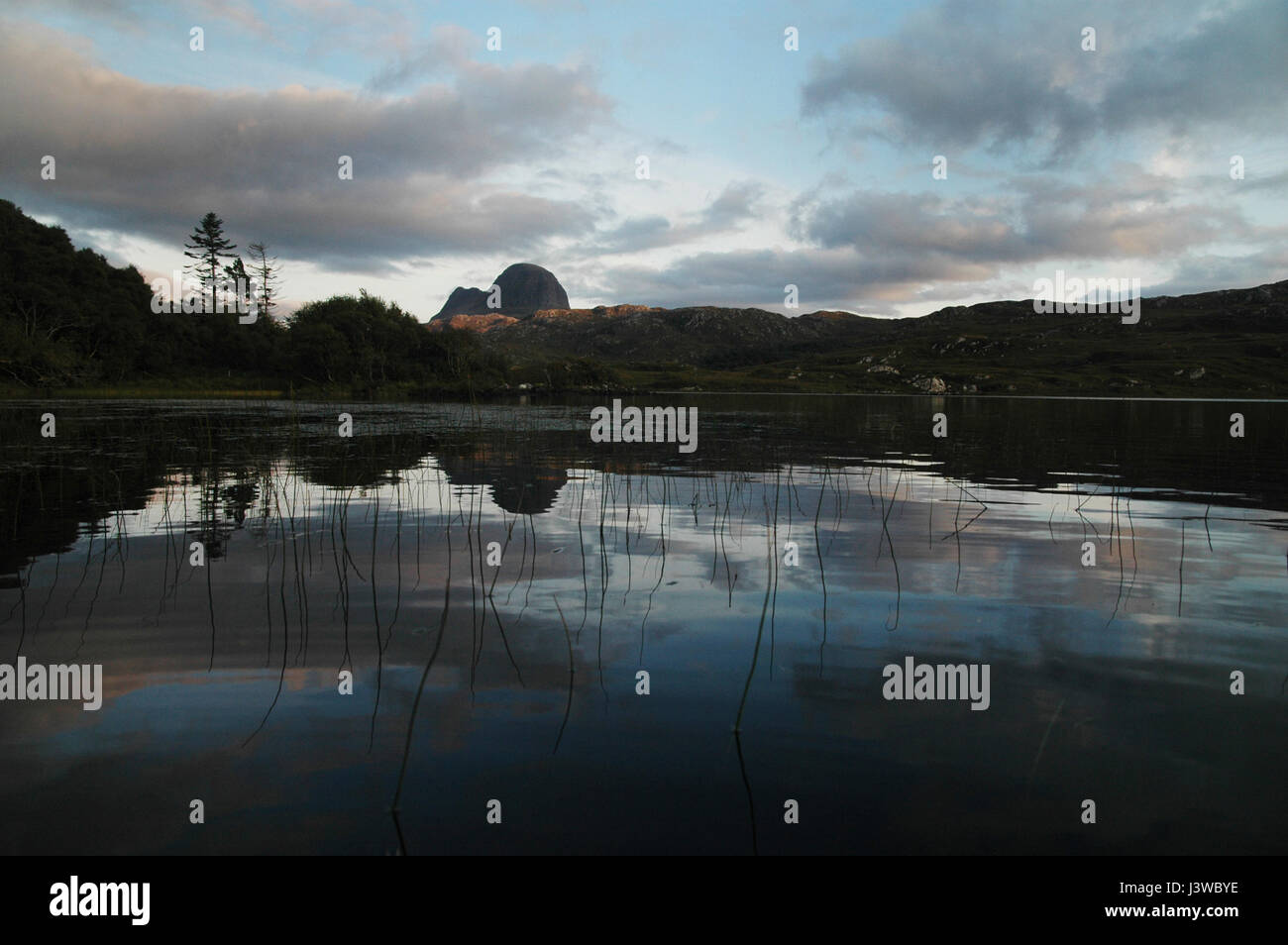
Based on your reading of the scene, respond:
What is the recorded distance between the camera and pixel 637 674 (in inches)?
277

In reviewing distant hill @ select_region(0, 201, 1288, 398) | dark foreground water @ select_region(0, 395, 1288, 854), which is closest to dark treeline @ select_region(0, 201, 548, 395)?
distant hill @ select_region(0, 201, 1288, 398)

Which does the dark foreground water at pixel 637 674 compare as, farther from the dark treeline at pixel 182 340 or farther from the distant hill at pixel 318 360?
the dark treeline at pixel 182 340

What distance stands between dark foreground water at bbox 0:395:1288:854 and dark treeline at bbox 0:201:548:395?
2748 inches

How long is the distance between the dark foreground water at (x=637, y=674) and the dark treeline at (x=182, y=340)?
69793mm

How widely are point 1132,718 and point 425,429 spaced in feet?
114

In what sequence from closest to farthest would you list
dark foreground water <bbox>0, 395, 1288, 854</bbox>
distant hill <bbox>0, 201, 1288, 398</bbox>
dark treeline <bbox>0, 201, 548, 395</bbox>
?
dark foreground water <bbox>0, 395, 1288, 854</bbox> → dark treeline <bbox>0, 201, 548, 395</bbox> → distant hill <bbox>0, 201, 1288, 398</bbox>

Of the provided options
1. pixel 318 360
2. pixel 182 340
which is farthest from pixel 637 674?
pixel 182 340

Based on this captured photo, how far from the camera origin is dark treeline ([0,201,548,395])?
263 ft

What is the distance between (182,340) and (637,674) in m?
117

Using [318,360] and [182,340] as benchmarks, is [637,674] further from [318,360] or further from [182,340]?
[182,340]

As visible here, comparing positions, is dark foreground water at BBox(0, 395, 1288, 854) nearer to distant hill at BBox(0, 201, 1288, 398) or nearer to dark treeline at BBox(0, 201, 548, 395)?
distant hill at BBox(0, 201, 1288, 398)

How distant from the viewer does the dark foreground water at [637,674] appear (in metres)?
4.76

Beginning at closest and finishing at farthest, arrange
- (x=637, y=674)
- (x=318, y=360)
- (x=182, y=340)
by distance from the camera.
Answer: (x=637, y=674) → (x=318, y=360) → (x=182, y=340)
